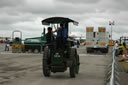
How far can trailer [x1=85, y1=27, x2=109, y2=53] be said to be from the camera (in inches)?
1225

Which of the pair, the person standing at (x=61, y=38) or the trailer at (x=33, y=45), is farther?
the trailer at (x=33, y=45)

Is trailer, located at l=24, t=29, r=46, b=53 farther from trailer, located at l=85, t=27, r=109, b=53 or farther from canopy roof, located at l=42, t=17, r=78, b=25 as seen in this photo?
canopy roof, located at l=42, t=17, r=78, b=25

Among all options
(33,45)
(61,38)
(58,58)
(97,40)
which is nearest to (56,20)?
(61,38)

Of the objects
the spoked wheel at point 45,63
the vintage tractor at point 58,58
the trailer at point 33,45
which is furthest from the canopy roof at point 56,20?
the trailer at point 33,45

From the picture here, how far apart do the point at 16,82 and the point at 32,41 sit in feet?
70.3

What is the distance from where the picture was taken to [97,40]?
31203 millimetres

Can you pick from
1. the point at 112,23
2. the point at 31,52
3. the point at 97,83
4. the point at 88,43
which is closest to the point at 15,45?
the point at 31,52

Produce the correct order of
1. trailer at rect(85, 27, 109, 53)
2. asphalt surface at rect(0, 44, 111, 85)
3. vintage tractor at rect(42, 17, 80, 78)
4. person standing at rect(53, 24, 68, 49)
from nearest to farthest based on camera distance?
asphalt surface at rect(0, 44, 111, 85)
vintage tractor at rect(42, 17, 80, 78)
person standing at rect(53, 24, 68, 49)
trailer at rect(85, 27, 109, 53)

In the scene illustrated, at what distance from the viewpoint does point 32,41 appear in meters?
31.0

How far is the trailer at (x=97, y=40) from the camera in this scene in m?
Result: 31.1

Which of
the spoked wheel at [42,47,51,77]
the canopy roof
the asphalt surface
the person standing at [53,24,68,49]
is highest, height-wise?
the canopy roof

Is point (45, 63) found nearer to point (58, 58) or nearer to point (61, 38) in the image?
point (58, 58)

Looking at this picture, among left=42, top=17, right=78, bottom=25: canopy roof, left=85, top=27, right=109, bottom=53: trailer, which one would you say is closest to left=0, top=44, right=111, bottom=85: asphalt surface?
left=42, top=17, right=78, bottom=25: canopy roof

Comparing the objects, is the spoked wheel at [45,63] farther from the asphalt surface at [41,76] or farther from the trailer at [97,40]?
the trailer at [97,40]
